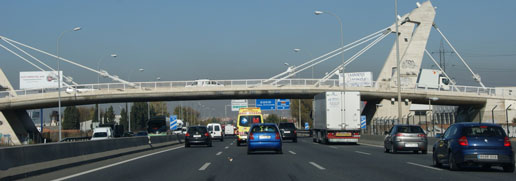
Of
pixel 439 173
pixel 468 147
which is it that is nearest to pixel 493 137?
pixel 468 147

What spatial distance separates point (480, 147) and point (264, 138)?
38.5 feet

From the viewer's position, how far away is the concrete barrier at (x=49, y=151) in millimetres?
13686

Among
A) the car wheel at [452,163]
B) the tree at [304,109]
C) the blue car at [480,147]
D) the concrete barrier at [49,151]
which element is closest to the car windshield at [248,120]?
the concrete barrier at [49,151]

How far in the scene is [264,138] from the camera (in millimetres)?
25562

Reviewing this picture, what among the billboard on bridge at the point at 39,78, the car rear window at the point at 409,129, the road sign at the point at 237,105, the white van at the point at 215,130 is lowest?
the white van at the point at 215,130

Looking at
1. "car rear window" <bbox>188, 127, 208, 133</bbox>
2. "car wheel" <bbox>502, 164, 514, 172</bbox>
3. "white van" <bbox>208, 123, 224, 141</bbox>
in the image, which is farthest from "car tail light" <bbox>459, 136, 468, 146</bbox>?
"white van" <bbox>208, 123, 224, 141</bbox>

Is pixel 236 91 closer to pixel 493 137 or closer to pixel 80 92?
pixel 80 92

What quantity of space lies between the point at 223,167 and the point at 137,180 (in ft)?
13.9

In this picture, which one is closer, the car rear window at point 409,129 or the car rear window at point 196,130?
the car rear window at point 409,129

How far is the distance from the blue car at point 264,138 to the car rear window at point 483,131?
11.1m

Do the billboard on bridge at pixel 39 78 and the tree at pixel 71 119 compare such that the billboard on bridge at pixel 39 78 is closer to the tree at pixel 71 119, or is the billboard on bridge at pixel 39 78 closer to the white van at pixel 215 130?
the white van at pixel 215 130

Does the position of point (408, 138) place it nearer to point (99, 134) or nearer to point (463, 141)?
point (463, 141)

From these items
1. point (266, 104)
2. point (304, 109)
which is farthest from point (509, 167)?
point (304, 109)

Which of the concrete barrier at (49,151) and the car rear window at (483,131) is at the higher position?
the car rear window at (483,131)
